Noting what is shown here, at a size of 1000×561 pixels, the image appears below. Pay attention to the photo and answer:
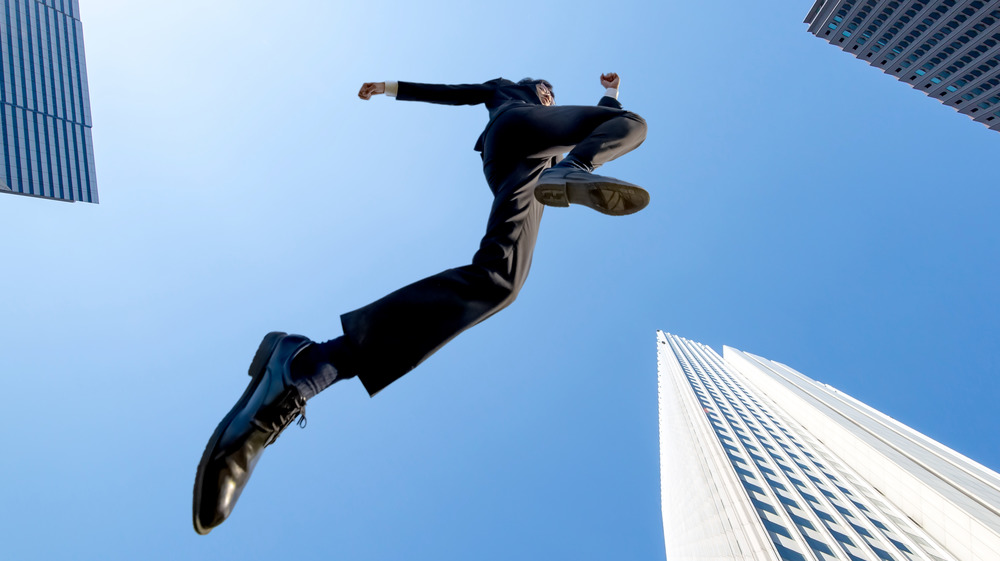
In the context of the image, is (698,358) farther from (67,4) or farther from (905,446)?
(67,4)

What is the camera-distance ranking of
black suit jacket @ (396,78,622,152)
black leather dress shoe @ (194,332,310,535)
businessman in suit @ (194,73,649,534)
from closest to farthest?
black leather dress shoe @ (194,332,310,535)
businessman in suit @ (194,73,649,534)
black suit jacket @ (396,78,622,152)

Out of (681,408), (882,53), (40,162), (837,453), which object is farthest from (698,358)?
(40,162)

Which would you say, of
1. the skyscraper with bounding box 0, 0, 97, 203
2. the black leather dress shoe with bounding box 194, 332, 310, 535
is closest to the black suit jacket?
the black leather dress shoe with bounding box 194, 332, 310, 535

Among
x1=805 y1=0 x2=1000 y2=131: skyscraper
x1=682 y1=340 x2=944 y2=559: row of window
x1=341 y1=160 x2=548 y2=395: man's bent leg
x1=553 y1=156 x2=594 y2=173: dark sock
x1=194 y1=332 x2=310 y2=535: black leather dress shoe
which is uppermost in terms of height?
x1=805 y1=0 x2=1000 y2=131: skyscraper

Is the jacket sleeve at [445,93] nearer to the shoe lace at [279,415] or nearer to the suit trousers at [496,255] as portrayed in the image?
the suit trousers at [496,255]

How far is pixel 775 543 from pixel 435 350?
26867mm

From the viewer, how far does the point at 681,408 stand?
5041 centimetres

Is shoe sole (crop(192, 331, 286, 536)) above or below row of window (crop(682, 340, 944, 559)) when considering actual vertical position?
above

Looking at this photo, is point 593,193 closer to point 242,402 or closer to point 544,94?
point 242,402

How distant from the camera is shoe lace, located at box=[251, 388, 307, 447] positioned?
2168 millimetres

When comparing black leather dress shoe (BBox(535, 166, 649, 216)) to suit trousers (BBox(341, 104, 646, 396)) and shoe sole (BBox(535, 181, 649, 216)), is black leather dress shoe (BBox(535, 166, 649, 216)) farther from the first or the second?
suit trousers (BBox(341, 104, 646, 396))

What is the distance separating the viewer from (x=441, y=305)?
243 cm

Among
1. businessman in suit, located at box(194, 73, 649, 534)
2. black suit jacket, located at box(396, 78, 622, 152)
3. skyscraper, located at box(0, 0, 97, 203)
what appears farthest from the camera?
skyscraper, located at box(0, 0, 97, 203)

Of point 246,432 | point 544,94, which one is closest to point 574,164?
point 544,94
